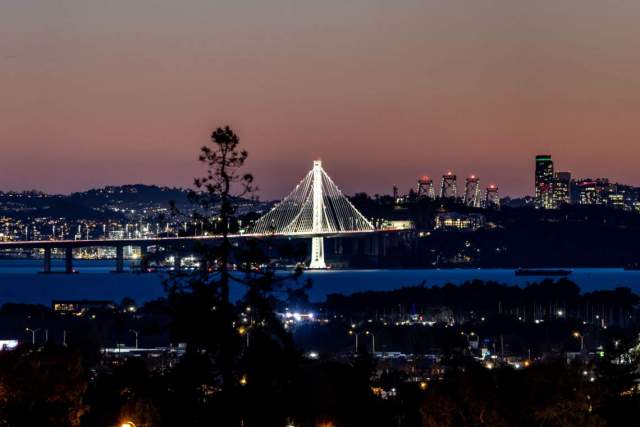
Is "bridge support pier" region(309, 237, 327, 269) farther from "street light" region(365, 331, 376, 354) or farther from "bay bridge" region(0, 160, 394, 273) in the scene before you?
"street light" region(365, 331, 376, 354)

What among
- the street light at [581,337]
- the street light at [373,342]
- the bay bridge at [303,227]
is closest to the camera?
the street light at [581,337]

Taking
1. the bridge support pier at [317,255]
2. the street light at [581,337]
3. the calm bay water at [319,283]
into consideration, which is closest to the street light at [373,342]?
the street light at [581,337]

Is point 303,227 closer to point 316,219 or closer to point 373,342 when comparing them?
point 316,219

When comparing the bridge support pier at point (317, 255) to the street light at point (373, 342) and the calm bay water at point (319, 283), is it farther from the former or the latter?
the street light at point (373, 342)

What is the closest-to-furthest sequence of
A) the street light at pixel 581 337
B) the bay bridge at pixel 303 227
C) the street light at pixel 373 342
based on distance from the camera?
the street light at pixel 581 337
the street light at pixel 373 342
the bay bridge at pixel 303 227

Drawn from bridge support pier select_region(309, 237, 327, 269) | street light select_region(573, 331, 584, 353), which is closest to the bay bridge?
bridge support pier select_region(309, 237, 327, 269)

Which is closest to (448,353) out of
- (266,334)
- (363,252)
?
(266,334)

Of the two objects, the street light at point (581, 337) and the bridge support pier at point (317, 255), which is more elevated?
the bridge support pier at point (317, 255)

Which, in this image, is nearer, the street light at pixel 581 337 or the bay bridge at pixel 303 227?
the street light at pixel 581 337
